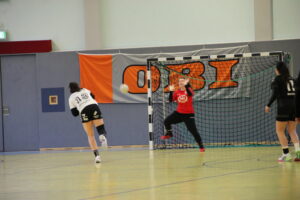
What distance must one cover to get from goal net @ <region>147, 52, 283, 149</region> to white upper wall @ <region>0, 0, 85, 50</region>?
3348 millimetres

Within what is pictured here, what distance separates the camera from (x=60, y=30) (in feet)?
56.5

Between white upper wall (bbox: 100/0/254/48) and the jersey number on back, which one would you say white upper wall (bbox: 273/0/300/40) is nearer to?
white upper wall (bbox: 100/0/254/48)

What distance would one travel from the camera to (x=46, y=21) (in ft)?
57.0

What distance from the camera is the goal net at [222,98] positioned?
600 inches

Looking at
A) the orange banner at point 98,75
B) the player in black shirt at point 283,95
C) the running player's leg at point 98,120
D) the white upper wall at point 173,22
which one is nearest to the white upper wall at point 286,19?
the white upper wall at point 173,22

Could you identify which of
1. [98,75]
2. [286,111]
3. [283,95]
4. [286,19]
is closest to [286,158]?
[286,111]

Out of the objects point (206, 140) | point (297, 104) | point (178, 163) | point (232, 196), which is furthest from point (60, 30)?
point (232, 196)

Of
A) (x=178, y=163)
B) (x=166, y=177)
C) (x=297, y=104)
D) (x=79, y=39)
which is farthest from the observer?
(x=79, y=39)

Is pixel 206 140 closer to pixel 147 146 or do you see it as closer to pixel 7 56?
pixel 147 146

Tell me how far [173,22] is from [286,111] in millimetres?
7992

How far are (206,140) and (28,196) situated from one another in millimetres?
9473

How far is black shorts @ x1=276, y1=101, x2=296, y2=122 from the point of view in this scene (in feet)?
30.6

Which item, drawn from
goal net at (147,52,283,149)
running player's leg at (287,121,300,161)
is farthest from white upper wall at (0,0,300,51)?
running player's leg at (287,121,300,161)

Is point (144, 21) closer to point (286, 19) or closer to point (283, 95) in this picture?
point (286, 19)
